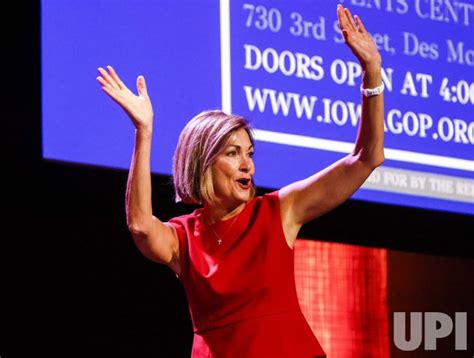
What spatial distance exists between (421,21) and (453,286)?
0.92 metres

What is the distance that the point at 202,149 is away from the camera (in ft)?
8.05

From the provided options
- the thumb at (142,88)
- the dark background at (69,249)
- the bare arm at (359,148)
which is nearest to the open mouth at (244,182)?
the bare arm at (359,148)

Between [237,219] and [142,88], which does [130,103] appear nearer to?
[142,88]

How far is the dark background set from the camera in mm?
3369

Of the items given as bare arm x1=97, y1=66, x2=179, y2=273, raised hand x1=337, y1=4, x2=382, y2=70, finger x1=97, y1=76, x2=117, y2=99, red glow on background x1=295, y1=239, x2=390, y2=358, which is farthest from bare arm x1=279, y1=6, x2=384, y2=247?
red glow on background x1=295, y1=239, x2=390, y2=358

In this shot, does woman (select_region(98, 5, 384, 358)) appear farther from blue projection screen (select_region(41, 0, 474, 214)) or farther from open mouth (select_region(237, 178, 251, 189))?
blue projection screen (select_region(41, 0, 474, 214))

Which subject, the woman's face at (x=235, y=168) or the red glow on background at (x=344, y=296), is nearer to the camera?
the woman's face at (x=235, y=168)

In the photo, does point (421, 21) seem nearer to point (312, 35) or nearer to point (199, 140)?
point (312, 35)

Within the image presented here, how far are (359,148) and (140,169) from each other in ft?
1.37

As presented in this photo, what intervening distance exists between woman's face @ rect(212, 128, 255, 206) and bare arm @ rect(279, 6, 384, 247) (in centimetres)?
12

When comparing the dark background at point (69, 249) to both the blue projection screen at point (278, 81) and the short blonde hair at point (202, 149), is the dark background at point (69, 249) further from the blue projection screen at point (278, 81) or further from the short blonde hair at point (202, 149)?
the short blonde hair at point (202, 149)

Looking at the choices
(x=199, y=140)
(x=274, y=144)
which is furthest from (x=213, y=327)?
(x=274, y=144)

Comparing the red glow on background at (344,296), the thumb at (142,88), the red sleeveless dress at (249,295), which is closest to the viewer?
the red sleeveless dress at (249,295)

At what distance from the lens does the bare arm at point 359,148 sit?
2.34 m
